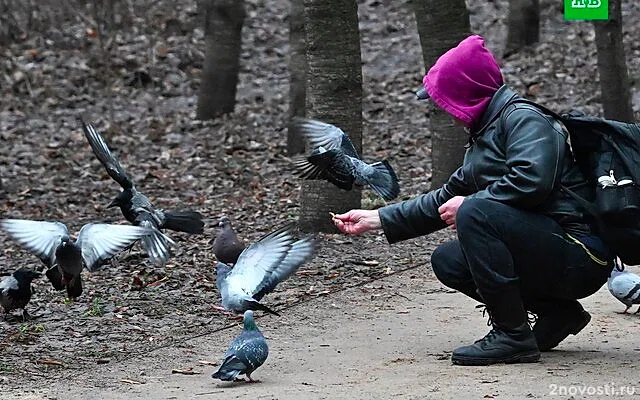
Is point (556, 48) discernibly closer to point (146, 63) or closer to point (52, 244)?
point (146, 63)

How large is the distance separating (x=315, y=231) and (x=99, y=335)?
2.77m

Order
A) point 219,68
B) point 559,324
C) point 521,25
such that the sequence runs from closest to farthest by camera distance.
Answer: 1. point 559,324
2. point 219,68
3. point 521,25

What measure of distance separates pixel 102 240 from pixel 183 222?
3.29 ft

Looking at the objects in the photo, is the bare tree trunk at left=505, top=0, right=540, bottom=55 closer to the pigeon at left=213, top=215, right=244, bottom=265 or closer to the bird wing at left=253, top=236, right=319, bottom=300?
the pigeon at left=213, top=215, right=244, bottom=265

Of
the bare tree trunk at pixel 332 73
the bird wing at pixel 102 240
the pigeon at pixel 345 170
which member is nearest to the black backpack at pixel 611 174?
the pigeon at pixel 345 170

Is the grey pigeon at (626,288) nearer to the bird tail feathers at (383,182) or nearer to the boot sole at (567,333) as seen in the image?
the boot sole at (567,333)

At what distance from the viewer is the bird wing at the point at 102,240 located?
291 inches

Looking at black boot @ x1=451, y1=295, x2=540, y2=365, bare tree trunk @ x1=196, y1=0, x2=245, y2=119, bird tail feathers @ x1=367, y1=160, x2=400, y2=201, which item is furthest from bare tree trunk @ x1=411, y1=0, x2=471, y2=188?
bare tree trunk @ x1=196, y1=0, x2=245, y2=119

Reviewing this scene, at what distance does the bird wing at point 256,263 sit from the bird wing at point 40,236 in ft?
6.24

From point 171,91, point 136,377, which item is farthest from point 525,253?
point 171,91

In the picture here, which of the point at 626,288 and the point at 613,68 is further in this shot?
the point at 613,68

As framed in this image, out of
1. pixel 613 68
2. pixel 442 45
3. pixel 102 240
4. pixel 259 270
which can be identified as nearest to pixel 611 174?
pixel 259 270

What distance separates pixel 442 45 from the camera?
9773mm

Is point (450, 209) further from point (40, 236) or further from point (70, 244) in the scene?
point (40, 236)
